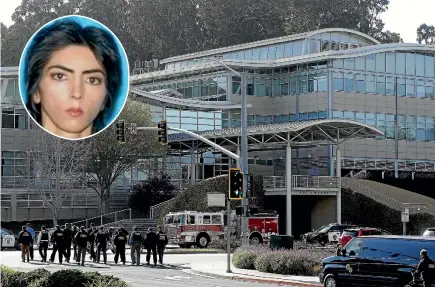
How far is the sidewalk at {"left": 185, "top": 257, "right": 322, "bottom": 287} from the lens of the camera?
27203 millimetres

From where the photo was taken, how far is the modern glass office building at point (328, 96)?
248ft

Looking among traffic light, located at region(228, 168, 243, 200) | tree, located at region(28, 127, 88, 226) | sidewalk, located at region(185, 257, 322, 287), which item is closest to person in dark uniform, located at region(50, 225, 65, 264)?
sidewalk, located at region(185, 257, 322, 287)

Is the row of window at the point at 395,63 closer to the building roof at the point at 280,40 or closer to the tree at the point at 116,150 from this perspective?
the building roof at the point at 280,40

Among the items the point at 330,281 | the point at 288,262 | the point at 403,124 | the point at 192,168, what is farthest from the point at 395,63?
the point at 330,281

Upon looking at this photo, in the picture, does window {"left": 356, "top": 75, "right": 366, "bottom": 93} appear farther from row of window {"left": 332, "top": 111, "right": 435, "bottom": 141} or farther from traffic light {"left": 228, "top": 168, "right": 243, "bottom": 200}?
traffic light {"left": 228, "top": 168, "right": 243, "bottom": 200}

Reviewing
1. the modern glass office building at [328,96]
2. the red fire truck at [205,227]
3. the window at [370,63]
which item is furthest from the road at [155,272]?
the window at [370,63]

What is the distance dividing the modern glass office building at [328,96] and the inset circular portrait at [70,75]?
6733 centimetres

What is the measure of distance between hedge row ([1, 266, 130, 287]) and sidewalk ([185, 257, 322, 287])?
36.8 ft

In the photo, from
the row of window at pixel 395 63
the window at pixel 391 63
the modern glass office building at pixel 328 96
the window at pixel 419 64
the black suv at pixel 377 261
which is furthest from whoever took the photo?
the window at pixel 419 64

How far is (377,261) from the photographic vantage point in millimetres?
22203

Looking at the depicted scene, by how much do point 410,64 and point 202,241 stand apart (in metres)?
35.5

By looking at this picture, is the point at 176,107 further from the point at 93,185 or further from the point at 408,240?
the point at 408,240

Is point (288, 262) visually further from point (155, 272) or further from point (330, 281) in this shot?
point (330, 281)

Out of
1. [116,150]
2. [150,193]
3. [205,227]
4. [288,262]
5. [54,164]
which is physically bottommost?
[288,262]
